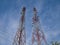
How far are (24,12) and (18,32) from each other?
9450mm

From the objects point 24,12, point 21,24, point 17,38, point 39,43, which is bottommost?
point 39,43

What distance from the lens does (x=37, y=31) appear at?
2387 inches

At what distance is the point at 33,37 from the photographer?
190 feet

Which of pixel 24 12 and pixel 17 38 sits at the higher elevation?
pixel 24 12

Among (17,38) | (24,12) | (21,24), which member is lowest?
(17,38)

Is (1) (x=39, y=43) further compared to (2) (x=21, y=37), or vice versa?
(2) (x=21, y=37)

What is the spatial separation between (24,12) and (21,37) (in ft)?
36.6

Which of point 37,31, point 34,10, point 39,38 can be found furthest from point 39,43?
point 34,10

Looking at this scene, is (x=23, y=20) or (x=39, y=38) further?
(x=23, y=20)

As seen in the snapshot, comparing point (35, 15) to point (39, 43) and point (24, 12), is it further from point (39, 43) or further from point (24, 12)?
point (39, 43)

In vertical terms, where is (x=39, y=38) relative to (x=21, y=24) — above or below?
below

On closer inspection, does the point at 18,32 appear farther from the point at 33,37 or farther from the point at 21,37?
the point at 33,37

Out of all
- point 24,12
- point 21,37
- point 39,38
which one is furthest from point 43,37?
point 24,12

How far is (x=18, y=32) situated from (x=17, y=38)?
2.83 metres
